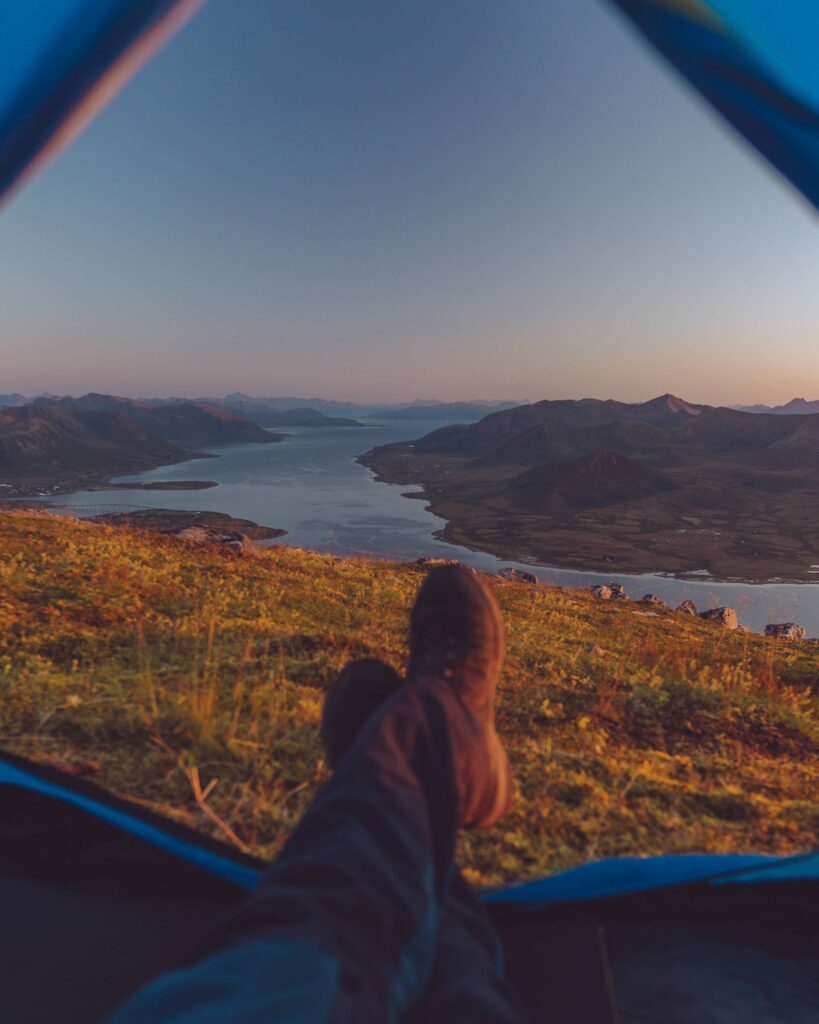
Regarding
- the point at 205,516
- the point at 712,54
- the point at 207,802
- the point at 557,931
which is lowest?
the point at 205,516

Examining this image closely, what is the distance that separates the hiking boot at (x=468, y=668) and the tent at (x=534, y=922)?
0.69 m

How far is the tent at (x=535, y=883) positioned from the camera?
1.89m

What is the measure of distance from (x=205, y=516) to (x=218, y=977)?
2952 inches

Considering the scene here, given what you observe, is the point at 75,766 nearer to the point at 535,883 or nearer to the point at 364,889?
the point at 364,889

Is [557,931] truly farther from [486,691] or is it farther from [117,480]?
[117,480]

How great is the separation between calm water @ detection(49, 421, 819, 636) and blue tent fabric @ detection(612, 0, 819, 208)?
414 inches

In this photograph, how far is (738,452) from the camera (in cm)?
16525

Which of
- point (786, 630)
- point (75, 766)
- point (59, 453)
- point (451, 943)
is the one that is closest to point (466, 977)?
point (451, 943)

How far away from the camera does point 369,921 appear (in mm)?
1267

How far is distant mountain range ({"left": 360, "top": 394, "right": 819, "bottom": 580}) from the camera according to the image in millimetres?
82000

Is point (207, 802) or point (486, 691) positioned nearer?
point (486, 691)

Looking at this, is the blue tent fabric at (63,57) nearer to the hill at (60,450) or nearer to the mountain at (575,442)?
the hill at (60,450)

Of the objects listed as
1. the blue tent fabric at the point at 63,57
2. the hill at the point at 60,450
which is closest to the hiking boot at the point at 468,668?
the blue tent fabric at the point at 63,57

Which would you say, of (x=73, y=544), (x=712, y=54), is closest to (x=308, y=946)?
(x=712, y=54)
